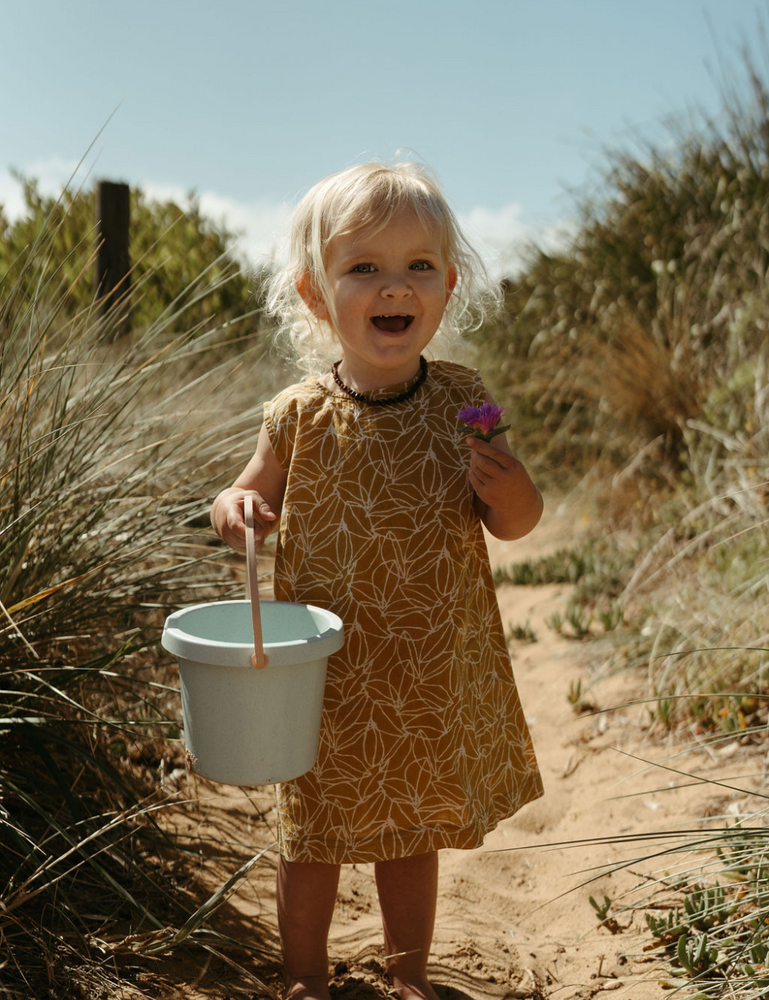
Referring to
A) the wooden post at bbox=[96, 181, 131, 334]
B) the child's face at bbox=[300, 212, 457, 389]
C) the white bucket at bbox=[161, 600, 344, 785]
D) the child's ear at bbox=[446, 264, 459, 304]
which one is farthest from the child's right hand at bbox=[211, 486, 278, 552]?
the wooden post at bbox=[96, 181, 131, 334]

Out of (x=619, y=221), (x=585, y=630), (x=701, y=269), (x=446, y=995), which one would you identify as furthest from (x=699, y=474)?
(x=446, y=995)

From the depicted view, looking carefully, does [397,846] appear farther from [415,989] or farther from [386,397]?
[386,397]

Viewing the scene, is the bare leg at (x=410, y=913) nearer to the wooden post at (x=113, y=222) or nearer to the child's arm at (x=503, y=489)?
the child's arm at (x=503, y=489)

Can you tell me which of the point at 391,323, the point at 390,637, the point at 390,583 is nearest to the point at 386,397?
the point at 391,323

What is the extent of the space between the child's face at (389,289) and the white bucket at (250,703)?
608 mm

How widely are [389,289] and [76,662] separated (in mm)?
1224

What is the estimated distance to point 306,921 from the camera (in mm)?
2027

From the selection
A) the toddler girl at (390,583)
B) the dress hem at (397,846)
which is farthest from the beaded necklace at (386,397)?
the dress hem at (397,846)

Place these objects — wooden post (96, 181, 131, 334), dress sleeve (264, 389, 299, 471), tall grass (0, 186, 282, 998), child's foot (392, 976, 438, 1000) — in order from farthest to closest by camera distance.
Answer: wooden post (96, 181, 131, 334)
dress sleeve (264, 389, 299, 471)
child's foot (392, 976, 438, 1000)
tall grass (0, 186, 282, 998)

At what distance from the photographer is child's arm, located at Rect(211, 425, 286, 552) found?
1963 millimetres

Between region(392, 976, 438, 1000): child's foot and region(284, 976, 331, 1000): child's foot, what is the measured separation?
158mm

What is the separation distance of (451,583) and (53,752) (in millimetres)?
1115

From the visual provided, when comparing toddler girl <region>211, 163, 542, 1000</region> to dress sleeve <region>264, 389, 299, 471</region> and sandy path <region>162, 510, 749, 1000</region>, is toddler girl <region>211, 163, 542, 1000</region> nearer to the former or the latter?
dress sleeve <region>264, 389, 299, 471</region>

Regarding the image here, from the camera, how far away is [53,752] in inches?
91.0
